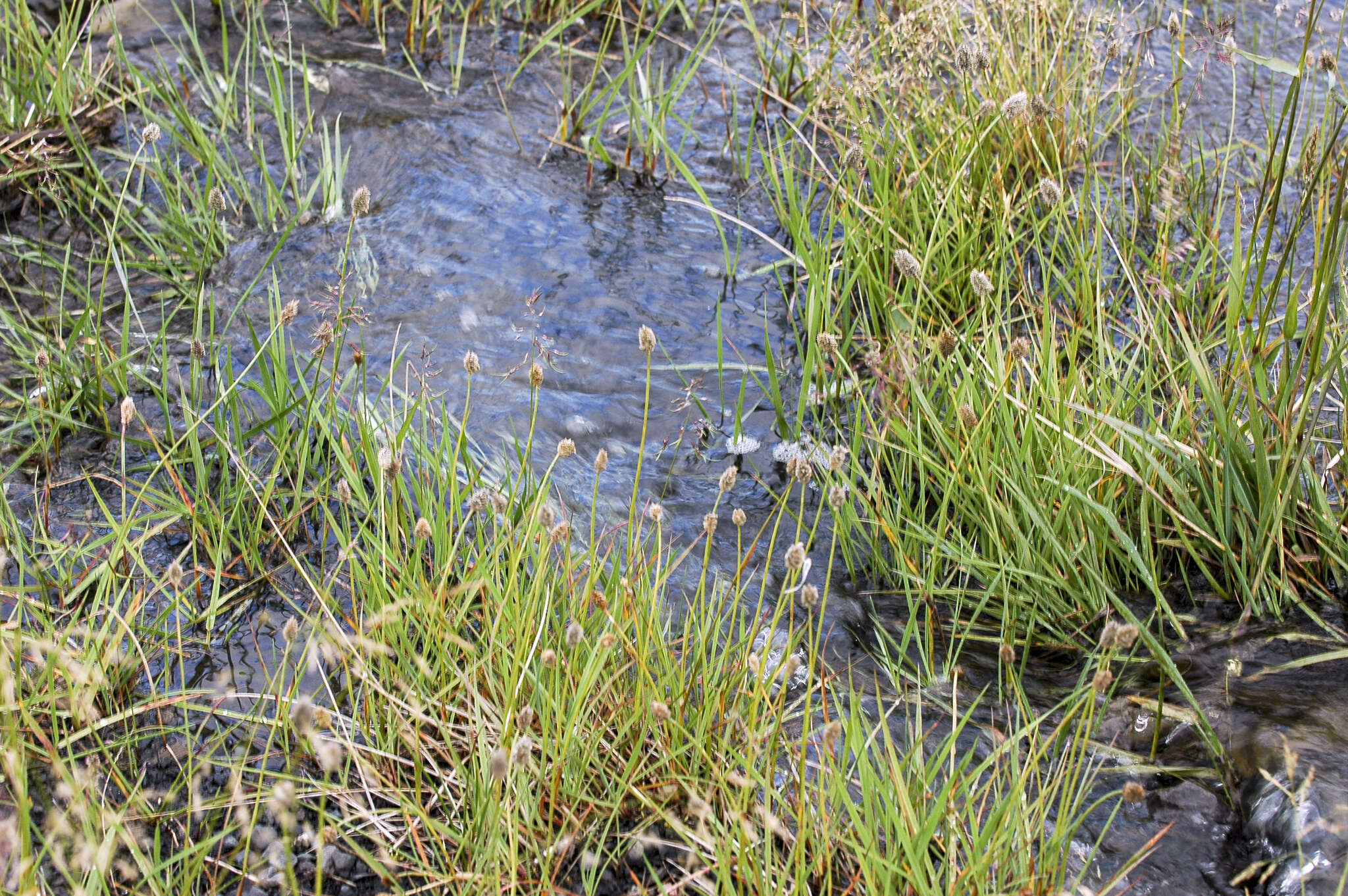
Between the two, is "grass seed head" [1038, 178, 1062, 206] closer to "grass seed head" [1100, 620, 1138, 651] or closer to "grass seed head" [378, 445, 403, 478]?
"grass seed head" [1100, 620, 1138, 651]

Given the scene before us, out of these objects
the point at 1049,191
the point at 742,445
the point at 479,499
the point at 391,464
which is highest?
the point at 1049,191

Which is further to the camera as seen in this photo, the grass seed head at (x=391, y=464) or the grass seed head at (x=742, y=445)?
the grass seed head at (x=742, y=445)

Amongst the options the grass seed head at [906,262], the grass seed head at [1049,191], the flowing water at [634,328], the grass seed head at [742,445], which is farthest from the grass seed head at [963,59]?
the grass seed head at [742,445]

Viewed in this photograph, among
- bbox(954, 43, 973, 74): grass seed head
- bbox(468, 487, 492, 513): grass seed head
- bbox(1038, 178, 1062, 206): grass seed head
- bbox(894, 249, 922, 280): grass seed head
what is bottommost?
bbox(468, 487, 492, 513): grass seed head

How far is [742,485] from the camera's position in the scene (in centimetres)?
309

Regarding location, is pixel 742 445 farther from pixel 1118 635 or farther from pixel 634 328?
pixel 1118 635

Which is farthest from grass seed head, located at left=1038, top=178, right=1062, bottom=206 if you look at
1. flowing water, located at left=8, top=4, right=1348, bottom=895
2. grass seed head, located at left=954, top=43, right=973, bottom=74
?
grass seed head, located at left=954, top=43, right=973, bottom=74

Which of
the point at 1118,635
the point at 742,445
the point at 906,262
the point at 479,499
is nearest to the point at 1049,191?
the point at 906,262

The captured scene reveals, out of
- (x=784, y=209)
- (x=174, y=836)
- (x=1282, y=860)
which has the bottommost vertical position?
(x=174, y=836)

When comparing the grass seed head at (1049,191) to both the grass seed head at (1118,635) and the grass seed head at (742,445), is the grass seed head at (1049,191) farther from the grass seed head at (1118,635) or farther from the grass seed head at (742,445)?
the grass seed head at (1118,635)

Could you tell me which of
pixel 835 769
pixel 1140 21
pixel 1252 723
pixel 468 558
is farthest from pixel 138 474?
pixel 1140 21

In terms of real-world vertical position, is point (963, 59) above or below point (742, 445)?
above

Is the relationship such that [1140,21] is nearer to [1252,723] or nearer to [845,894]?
[1252,723]

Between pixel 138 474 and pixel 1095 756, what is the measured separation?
Result: 248cm
